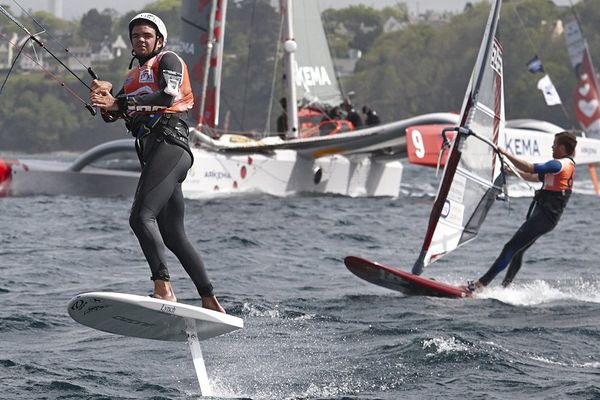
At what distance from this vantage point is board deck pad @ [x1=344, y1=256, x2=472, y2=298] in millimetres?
9602

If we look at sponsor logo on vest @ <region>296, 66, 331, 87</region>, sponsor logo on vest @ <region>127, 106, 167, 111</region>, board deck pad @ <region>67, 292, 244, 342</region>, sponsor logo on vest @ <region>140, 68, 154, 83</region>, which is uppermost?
sponsor logo on vest @ <region>296, 66, 331, 87</region>

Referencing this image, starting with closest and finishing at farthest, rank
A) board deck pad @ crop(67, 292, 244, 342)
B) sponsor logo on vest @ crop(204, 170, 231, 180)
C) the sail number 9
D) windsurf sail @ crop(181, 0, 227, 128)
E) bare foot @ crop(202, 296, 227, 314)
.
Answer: board deck pad @ crop(67, 292, 244, 342) < bare foot @ crop(202, 296, 227, 314) < the sail number 9 < sponsor logo on vest @ crop(204, 170, 231, 180) < windsurf sail @ crop(181, 0, 227, 128)

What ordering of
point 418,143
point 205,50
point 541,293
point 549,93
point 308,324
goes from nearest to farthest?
point 308,324, point 541,293, point 418,143, point 549,93, point 205,50

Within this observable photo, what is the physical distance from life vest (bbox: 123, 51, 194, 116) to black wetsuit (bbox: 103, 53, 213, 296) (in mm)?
35

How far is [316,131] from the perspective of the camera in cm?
2458

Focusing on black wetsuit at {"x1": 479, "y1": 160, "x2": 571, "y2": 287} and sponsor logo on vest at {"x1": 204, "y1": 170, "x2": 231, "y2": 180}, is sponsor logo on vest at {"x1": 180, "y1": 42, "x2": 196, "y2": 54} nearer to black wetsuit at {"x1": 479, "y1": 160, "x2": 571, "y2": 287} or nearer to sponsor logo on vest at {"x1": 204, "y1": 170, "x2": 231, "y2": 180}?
sponsor logo on vest at {"x1": 204, "y1": 170, "x2": 231, "y2": 180}

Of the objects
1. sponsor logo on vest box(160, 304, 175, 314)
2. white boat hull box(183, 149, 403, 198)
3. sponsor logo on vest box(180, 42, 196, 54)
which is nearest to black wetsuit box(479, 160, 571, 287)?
sponsor logo on vest box(160, 304, 175, 314)

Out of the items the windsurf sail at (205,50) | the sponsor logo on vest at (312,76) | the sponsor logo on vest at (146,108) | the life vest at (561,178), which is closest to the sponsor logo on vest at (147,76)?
the sponsor logo on vest at (146,108)

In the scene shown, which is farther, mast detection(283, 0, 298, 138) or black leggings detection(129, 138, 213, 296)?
mast detection(283, 0, 298, 138)

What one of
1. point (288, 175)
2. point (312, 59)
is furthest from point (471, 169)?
point (312, 59)

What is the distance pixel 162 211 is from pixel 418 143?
10.0 meters

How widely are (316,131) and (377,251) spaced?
11.1m

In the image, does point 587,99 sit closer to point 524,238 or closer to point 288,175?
point 288,175

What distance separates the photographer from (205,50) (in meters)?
22.4
